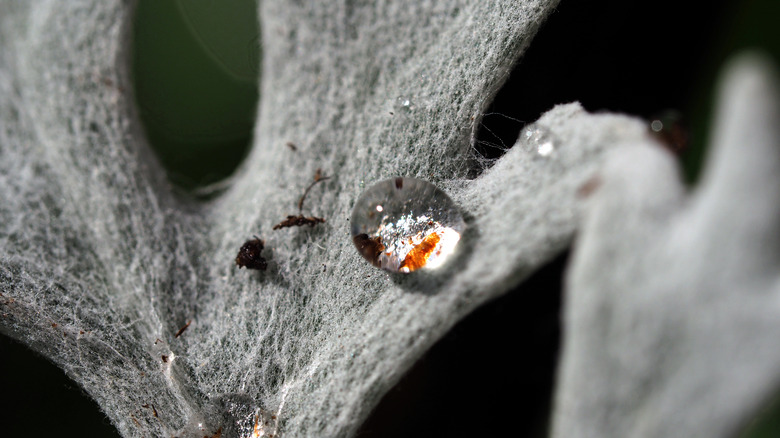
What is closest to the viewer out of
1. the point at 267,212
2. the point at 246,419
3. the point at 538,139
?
the point at 538,139

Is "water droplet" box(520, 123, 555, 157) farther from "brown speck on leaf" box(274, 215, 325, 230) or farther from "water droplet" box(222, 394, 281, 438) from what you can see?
"water droplet" box(222, 394, 281, 438)

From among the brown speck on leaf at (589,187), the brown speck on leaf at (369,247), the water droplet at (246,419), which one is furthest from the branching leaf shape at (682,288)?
the water droplet at (246,419)

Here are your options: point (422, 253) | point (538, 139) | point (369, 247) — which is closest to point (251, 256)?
point (369, 247)

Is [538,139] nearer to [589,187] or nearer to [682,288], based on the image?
[589,187]

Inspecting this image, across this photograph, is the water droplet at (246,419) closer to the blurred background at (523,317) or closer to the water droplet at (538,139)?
the blurred background at (523,317)

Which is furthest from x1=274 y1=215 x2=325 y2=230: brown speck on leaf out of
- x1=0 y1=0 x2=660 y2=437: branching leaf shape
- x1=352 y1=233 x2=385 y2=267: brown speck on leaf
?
x1=352 y1=233 x2=385 y2=267: brown speck on leaf

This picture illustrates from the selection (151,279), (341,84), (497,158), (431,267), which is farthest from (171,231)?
(497,158)

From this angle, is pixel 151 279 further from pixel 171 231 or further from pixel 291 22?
pixel 291 22
